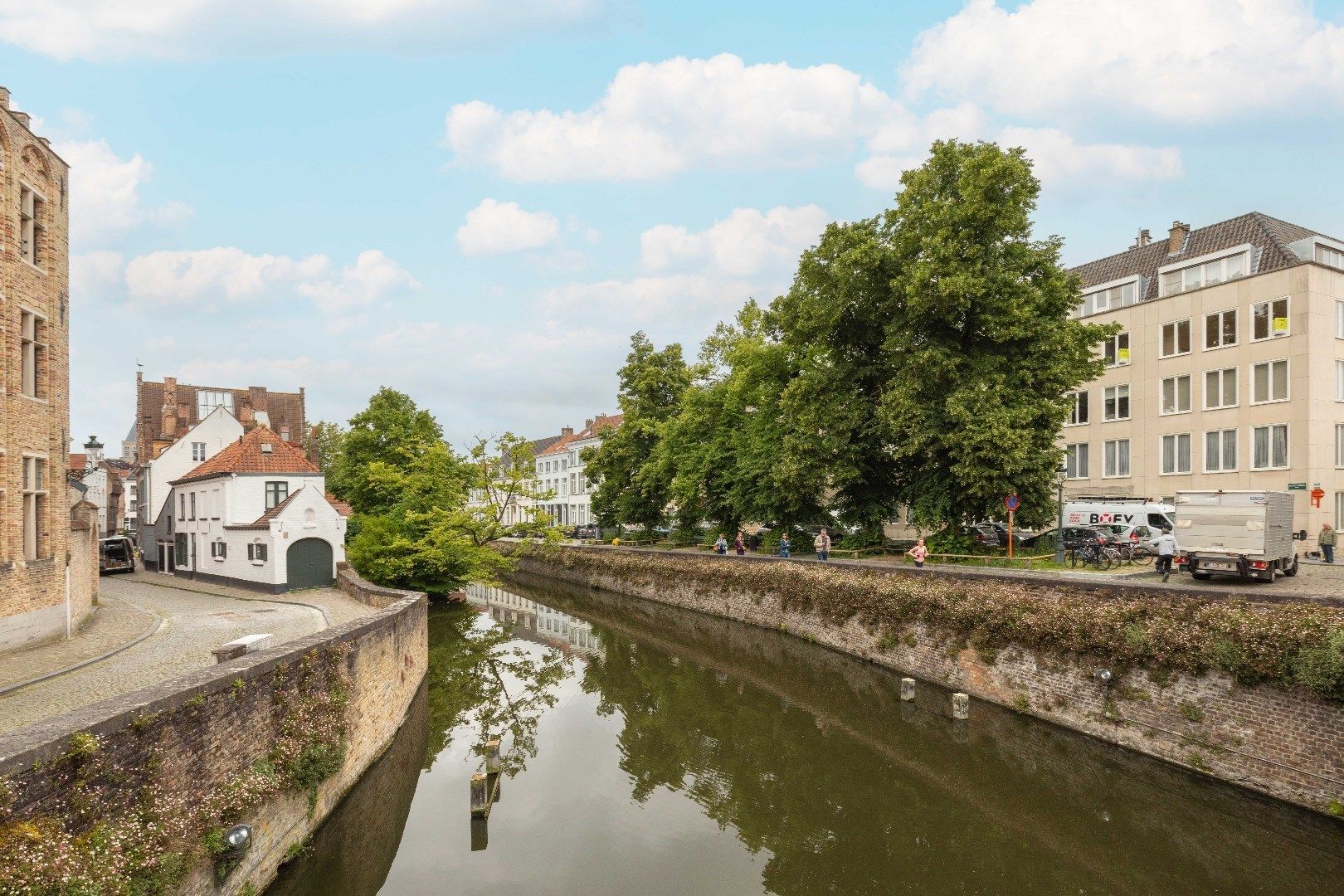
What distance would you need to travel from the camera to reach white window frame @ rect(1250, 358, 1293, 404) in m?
34.2

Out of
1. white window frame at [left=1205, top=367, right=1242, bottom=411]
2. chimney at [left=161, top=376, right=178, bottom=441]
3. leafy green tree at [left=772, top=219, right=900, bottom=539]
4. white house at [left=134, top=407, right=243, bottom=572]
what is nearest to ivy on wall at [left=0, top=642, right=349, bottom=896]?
leafy green tree at [left=772, top=219, right=900, bottom=539]

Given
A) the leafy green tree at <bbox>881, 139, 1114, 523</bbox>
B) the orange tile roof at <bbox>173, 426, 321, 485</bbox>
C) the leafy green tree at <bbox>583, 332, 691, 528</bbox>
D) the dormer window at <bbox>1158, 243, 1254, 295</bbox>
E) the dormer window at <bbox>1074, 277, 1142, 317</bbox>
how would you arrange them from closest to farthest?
the leafy green tree at <bbox>881, 139, 1114, 523</bbox> → the orange tile roof at <bbox>173, 426, 321, 485</bbox> → the dormer window at <bbox>1158, 243, 1254, 295</bbox> → the dormer window at <bbox>1074, 277, 1142, 317</bbox> → the leafy green tree at <bbox>583, 332, 691, 528</bbox>

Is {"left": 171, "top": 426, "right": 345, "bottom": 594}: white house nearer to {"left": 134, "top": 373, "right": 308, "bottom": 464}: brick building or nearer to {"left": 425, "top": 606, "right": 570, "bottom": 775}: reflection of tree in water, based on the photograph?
{"left": 425, "top": 606, "right": 570, "bottom": 775}: reflection of tree in water

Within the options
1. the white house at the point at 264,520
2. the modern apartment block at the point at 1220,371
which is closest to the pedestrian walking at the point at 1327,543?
the modern apartment block at the point at 1220,371

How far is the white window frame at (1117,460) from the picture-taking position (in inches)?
1626

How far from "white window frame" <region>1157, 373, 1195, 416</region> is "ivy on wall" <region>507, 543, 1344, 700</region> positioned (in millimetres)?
23270

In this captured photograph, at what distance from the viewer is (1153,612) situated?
15.7 meters

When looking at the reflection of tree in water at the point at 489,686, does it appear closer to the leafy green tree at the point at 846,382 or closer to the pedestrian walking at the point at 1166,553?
the leafy green tree at the point at 846,382

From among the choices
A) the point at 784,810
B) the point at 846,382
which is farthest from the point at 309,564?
the point at 784,810

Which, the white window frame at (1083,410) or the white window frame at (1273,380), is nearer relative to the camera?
the white window frame at (1273,380)

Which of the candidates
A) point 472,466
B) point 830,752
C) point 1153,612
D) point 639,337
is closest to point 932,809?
point 830,752

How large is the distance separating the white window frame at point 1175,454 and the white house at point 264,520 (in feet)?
128

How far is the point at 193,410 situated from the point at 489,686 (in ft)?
148

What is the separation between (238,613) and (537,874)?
16.5 meters
